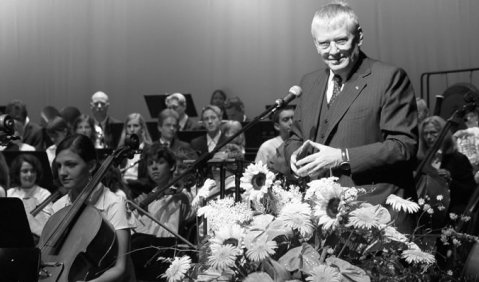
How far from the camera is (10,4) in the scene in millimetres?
13359

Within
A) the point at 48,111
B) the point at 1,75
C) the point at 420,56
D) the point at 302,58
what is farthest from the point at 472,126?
the point at 1,75

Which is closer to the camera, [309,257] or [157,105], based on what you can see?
[309,257]

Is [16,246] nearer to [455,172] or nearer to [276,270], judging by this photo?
[276,270]

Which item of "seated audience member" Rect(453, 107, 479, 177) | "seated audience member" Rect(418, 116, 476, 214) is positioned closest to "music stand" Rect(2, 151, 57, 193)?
"seated audience member" Rect(418, 116, 476, 214)

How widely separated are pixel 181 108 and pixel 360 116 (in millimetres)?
6485

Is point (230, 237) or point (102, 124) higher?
point (230, 237)

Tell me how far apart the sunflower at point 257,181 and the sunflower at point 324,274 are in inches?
12.0

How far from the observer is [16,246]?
271cm

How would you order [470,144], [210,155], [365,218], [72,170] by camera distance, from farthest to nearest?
[470,144], [210,155], [72,170], [365,218]

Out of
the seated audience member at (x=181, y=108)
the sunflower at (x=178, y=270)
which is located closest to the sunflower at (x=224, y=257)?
the sunflower at (x=178, y=270)

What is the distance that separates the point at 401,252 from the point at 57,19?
1155 cm

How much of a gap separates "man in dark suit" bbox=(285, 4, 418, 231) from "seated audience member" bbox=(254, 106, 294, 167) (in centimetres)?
369

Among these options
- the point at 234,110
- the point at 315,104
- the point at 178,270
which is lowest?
the point at 234,110

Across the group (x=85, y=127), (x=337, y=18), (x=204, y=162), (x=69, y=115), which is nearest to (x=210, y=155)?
(x=204, y=162)
